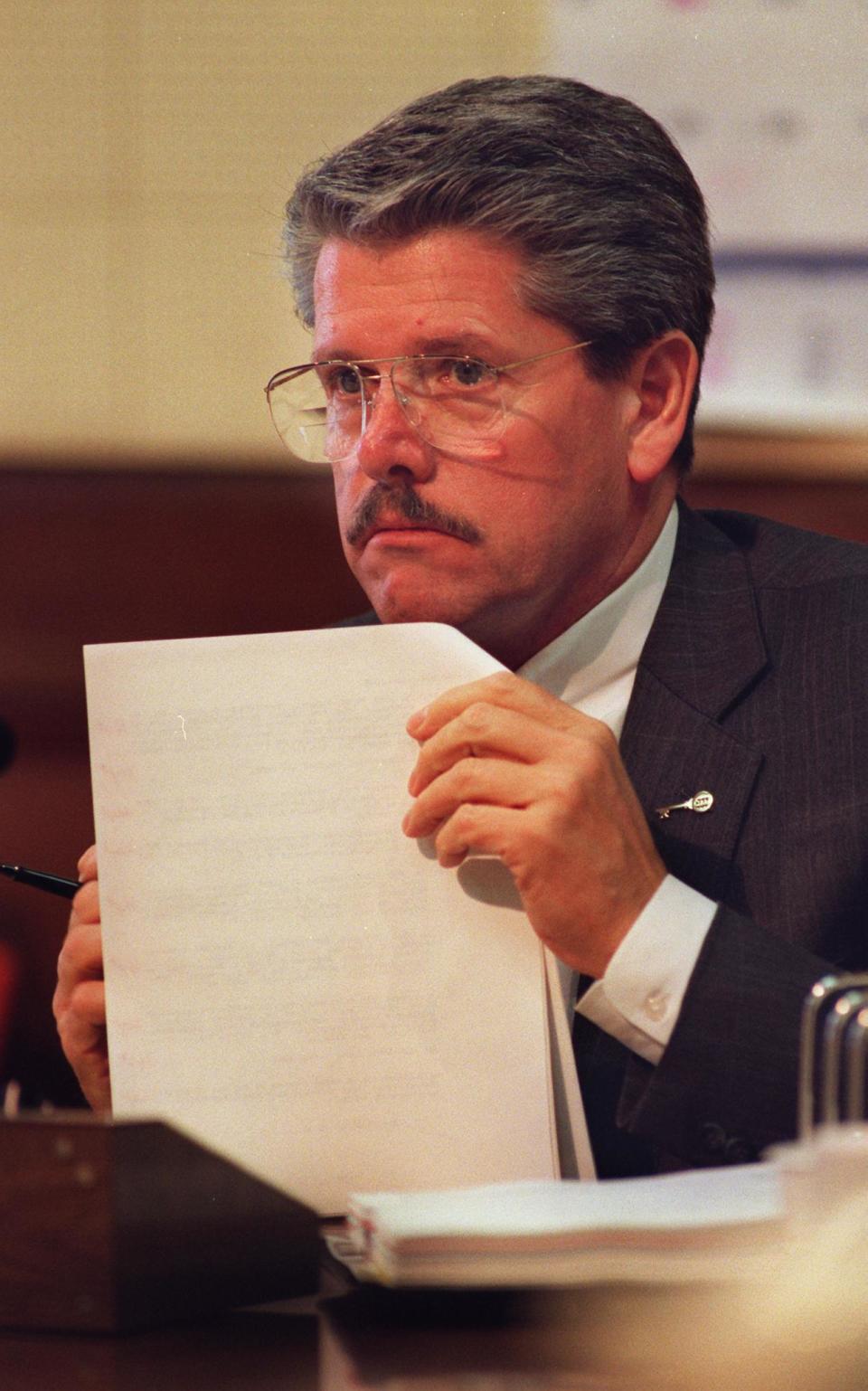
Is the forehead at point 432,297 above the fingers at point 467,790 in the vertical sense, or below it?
above

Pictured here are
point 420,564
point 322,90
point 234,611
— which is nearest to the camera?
point 420,564

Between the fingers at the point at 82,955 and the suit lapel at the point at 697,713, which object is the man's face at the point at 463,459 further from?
the fingers at the point at 82,955

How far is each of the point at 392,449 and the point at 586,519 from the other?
0.75 feet

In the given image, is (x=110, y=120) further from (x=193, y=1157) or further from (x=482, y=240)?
(x=193, y=1157)

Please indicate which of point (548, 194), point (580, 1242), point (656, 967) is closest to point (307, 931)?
point (656, 967)

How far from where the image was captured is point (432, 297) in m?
1.56

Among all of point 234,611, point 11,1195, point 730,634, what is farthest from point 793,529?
point 11,1195

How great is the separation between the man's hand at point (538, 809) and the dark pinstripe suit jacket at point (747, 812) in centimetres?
8

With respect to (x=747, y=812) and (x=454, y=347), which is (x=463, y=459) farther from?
(x=747, y=812)

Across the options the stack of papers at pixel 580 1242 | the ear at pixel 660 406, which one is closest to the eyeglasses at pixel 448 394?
the ear at pixel 660 406

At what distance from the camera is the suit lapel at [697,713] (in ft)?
4.80

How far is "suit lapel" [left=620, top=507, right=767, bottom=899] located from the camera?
57.6 inches

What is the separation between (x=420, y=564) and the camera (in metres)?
1.54

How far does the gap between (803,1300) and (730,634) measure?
0.87 meters
